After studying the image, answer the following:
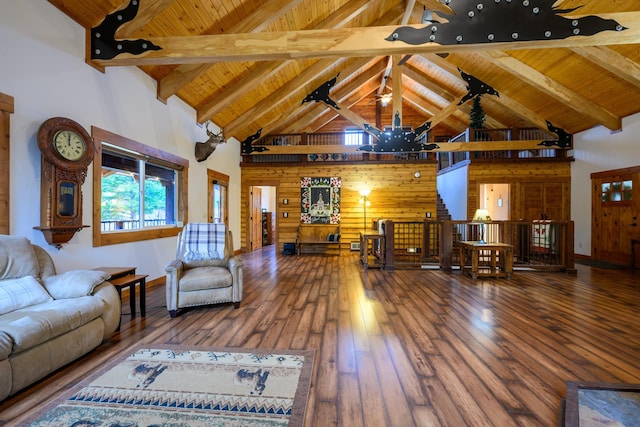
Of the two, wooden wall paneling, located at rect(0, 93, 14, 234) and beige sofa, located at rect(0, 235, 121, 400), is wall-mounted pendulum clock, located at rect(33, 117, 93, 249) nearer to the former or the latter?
wooden wall paneling, located at rect(0, 93, 14, 234)

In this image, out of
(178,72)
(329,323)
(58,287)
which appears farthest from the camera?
(178,72)

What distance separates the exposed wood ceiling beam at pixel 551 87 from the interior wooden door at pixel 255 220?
6965 millimetres

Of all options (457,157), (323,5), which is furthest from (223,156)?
(457,157)

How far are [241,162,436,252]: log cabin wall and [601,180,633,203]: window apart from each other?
3.78 metres

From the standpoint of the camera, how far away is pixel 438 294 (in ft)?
14.0

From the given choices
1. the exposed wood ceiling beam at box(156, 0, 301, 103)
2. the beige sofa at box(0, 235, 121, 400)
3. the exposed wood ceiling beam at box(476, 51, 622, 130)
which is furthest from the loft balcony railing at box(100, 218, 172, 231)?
the exposed wood ceiling beam at box(476, 51, 622, 130)

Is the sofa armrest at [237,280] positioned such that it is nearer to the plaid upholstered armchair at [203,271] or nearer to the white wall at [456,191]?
the plaid upholstered armchair at [203,271]

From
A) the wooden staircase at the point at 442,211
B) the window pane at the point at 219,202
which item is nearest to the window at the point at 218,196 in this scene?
the window pane at the point at 219,202

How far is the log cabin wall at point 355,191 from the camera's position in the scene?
351 inches

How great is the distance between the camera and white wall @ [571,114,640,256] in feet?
20.6

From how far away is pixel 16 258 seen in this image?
2438 millimetres

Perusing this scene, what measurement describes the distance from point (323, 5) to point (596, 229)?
796cm

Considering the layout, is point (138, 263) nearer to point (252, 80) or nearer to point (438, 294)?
point (252, 80)

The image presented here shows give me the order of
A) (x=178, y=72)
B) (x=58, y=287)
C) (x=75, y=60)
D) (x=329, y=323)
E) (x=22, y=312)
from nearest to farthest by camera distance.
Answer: (x=22, y=312) → (x=58, y=287) → (x=329, y=323) → (x=75, y=60) → (x=178, y=72)
